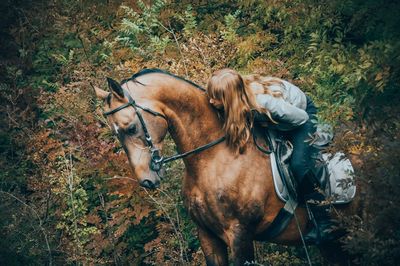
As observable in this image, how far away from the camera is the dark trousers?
6195 millimetres

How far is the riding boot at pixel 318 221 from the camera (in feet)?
21.0

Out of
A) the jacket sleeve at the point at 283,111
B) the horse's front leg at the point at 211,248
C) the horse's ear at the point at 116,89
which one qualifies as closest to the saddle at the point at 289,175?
the jacket sleeve at the point at 283,111

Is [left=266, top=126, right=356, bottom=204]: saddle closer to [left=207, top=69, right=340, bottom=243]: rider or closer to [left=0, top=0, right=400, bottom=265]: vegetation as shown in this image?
[left=207, top=69, right=340, bottom=243]: rider

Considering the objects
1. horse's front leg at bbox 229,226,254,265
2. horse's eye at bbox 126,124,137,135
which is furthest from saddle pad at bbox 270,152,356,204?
horse's eye at bbox 126,124,137,135

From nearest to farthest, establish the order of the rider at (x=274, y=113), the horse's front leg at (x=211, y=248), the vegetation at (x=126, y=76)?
the rider at (x=274, y=113)
the horse's front leg at (x=211, y=248)
the vegetation at (x=126, y=76)

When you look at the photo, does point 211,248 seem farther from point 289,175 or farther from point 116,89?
point 116,89

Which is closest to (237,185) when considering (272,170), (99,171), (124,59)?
(272,170)

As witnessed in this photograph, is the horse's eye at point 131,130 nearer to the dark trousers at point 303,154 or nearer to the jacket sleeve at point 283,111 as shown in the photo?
the jacket sleeve at point 283,111

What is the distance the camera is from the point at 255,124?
20.7 ft

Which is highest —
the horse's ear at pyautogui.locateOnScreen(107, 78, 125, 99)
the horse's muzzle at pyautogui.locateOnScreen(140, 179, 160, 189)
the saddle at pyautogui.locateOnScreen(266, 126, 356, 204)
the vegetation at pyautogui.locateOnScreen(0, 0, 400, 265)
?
Result: the horse's ear at pyautogui.locateOnScreen(107, 78, 125, 99)

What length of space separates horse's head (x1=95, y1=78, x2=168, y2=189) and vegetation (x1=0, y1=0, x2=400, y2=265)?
2.06m

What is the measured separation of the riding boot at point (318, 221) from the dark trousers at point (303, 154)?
140mm

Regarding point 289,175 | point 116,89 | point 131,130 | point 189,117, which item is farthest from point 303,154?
point 116,89

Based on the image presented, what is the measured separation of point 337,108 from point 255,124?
7.07ft
